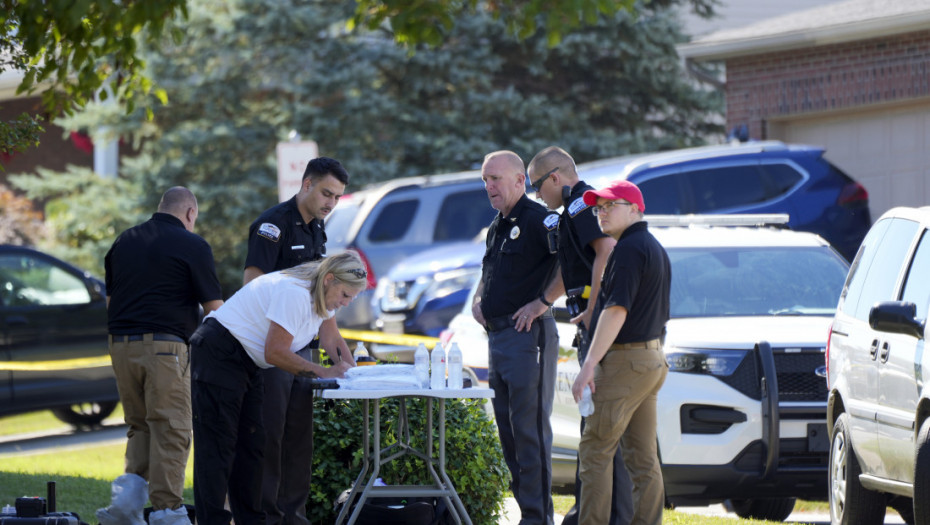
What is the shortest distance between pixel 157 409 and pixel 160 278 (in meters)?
0.74

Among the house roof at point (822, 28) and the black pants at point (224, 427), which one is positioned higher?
the house roof at point (822, 28)

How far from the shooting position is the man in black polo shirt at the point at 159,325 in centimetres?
765

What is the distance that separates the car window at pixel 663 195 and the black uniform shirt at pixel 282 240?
6413mm

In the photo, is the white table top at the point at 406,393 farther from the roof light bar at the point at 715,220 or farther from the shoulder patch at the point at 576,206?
the roof light bar at the point at 715,220

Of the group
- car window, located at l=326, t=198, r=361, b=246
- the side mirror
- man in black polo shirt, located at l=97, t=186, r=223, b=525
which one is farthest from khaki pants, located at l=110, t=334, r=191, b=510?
car window, located at l=326, t=198, r=361, b=246

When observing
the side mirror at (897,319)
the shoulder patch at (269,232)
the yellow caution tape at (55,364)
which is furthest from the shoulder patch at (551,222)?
the yellow caution tape at (55,364)

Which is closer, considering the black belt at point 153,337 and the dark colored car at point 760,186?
the black belt at point 153,337

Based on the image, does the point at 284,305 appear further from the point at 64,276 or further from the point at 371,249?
the point at 371,249

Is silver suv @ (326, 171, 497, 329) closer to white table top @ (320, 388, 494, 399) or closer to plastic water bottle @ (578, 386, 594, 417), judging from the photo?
white table top @ (320, 388, 494, 399)

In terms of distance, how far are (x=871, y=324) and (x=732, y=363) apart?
1.37m

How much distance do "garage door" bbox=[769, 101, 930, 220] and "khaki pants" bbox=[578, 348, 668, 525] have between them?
9664 mm

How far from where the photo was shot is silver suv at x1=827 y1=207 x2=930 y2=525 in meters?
6.55

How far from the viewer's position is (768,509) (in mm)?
9531

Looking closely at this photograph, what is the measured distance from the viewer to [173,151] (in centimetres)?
2467
